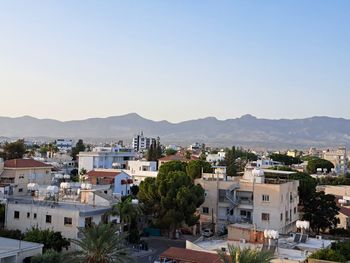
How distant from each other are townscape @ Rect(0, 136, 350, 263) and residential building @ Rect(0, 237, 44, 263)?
0.07m

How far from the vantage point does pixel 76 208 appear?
39000 millimetres

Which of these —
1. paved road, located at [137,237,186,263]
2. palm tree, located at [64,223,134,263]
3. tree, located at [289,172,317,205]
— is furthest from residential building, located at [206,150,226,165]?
palm tree, located at [64,223,134,263]

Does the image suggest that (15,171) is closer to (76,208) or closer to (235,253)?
(76,208)

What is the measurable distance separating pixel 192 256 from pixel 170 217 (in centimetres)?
1704

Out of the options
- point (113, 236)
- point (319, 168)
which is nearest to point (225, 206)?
point (113, 236)

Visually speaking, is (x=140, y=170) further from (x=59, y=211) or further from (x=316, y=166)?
(x=316, y=166)

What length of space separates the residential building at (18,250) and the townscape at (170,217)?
7cm

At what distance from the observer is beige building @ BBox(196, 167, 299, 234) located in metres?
47.9

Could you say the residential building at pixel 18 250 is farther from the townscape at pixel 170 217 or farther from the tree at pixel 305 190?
the tree at pixel 305 190

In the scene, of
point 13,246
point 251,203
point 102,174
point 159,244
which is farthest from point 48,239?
point 102,174

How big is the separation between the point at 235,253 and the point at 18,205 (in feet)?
76.2

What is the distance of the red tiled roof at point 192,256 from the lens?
27.5 m

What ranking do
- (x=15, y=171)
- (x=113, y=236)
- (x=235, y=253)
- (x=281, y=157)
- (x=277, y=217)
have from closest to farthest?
(x=235, y=253), (x=113, y=236), (x=277, y=217), (x=15, y=171), (x=281, y=157)

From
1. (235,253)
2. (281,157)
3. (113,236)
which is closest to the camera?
(235,253)
